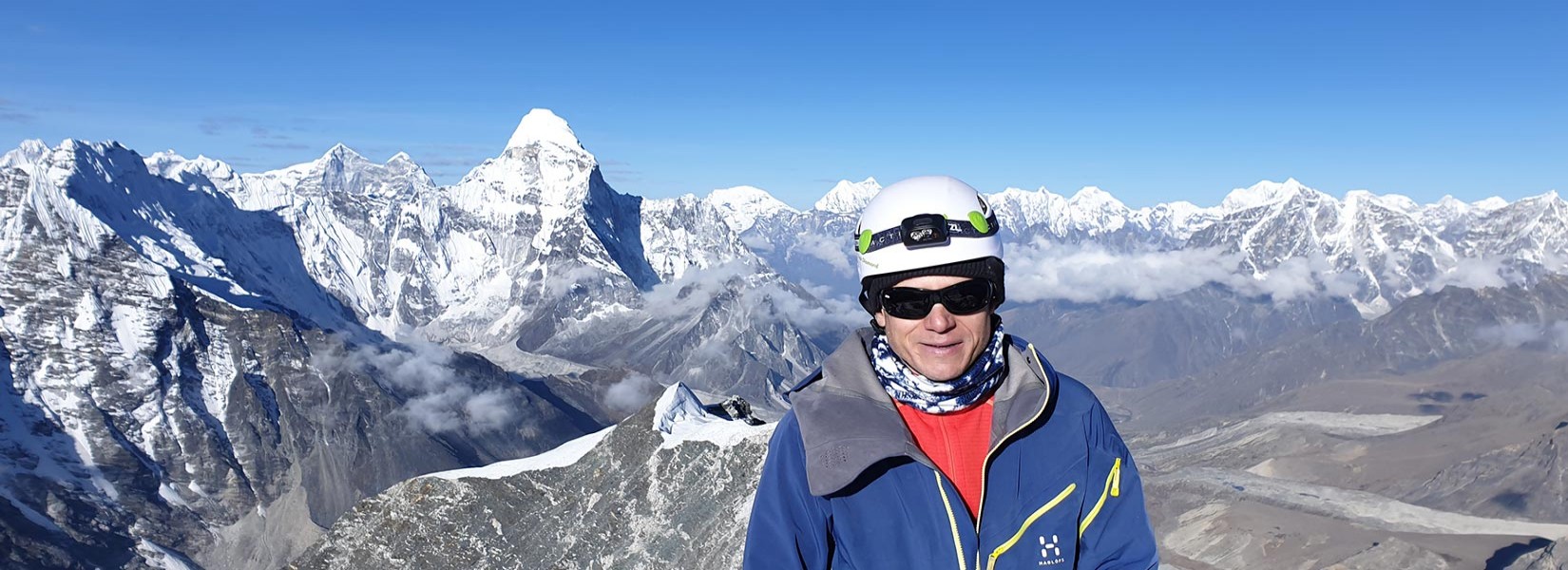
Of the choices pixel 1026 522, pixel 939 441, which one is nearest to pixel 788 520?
pixel 939 441

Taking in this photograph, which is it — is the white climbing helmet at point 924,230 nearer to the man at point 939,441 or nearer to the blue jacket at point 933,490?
the man at point 939,441

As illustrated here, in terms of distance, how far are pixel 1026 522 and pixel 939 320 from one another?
1.60 meters

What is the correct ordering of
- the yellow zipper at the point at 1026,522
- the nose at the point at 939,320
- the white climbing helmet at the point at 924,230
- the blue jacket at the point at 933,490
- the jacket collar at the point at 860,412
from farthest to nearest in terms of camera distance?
the white climbing helmet at the point at 924,230 < the nose at the point at 939,320 < the yellow zipper at the point at 1026,522 < the blue jacket at the point at 933,490 < the jacket collar at the point at 860,412

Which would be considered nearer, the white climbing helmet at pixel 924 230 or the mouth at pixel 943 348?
the mouth at pixel 943 348

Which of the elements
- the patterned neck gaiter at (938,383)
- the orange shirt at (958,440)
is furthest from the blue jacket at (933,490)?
the orange shirt at (958,440)

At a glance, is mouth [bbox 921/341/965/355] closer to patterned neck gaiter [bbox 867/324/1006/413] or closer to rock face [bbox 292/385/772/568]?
patterned neck gaiter [bbox 867/324/1006/413]

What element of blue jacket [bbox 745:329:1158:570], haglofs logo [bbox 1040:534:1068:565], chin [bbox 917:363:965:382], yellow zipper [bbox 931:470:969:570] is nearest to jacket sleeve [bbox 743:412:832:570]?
blue jacket [bbox 745:329:1158:570]

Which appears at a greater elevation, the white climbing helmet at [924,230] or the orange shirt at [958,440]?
the white climbing helmet at [924,230]

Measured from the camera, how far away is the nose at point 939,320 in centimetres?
726

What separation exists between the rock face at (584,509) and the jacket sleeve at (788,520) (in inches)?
1503

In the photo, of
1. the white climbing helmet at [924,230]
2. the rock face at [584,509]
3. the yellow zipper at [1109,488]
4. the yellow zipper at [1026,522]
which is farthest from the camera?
the rock face at [584,509]

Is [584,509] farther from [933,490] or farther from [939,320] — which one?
[933,490]

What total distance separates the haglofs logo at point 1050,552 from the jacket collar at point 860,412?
31.9 inches

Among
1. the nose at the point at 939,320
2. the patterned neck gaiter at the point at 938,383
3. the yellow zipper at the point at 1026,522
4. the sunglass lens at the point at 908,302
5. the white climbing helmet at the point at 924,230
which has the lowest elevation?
the yellow zipper at the point at 1026,522
